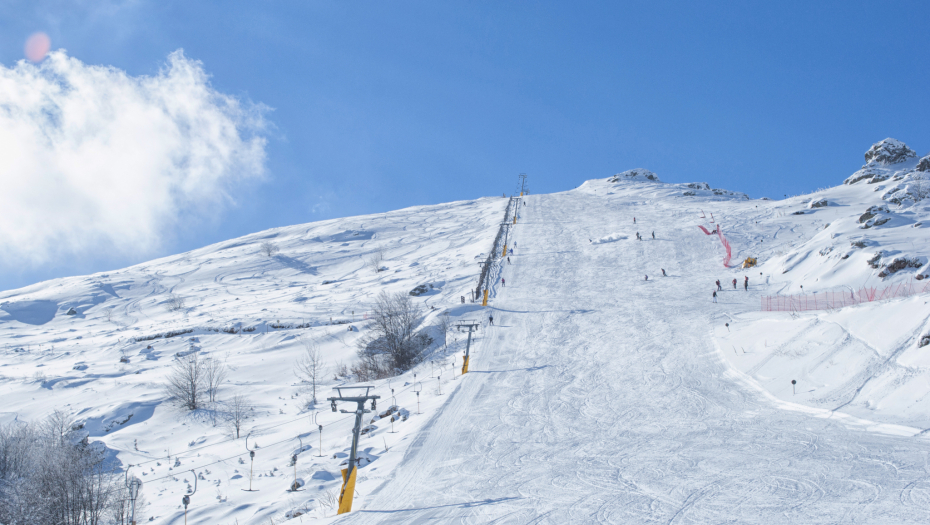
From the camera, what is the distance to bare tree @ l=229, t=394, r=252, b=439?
1902 cm

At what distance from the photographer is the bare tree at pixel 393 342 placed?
25.0 m

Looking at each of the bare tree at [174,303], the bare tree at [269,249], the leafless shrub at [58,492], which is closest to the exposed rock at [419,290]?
the bare tree at [174,303]

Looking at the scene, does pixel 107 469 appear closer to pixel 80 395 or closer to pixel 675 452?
pixel 80 395

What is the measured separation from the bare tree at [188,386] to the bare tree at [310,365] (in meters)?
4.46

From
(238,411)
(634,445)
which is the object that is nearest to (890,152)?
(634,445)

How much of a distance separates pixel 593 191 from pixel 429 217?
101 ft

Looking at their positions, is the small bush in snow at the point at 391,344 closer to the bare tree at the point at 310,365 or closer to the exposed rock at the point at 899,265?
the bare tree at the point at 310,365

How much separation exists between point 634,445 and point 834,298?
17.5 metres

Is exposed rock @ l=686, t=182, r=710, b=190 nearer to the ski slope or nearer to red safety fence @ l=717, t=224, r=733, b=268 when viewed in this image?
red safety fence @ l=717, t=224, r=733, b=268

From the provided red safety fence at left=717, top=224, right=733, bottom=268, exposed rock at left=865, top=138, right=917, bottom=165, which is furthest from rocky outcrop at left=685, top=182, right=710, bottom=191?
red safety fence at left=717, top=224, right=733, bottom=268

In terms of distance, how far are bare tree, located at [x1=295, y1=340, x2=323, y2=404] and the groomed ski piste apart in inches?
22.9

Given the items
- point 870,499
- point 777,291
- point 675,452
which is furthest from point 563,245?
point 870,499

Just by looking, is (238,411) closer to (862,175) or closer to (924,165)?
(924,165)

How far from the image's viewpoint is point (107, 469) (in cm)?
1599
